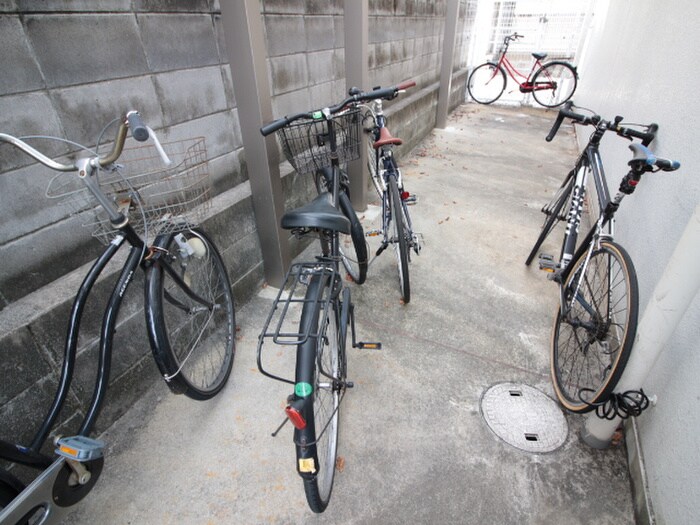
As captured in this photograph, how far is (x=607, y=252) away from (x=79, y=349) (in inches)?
108

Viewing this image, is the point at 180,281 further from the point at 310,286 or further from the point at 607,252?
the point at 607,252

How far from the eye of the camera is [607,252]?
1.97m

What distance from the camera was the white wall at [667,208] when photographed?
1422 millimetres

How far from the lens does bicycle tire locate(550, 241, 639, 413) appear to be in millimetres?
1783

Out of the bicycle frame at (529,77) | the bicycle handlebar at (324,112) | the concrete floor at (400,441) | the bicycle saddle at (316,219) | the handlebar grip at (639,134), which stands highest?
the bicycle handlebar at (324,112)

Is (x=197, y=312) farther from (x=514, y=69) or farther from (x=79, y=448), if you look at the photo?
(x=514, y=69)

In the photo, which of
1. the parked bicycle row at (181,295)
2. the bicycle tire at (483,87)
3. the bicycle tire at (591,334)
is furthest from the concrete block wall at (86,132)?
the bicycle tire at (483,87)

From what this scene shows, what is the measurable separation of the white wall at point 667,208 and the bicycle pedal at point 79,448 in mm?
2237

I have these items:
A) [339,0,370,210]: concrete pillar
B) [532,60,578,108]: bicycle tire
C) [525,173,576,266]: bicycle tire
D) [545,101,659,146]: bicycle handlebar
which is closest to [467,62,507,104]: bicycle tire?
[532,60,578,108]: bicycle tire

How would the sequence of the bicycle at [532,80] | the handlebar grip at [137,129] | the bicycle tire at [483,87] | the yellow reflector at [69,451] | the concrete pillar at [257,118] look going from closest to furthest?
the handlebar grip at [137,129] → the yellow reflector at [69,451] → the concrete pillar at [257,118] → the bicycle at [532,80] → the bicycle tire at [483,87]

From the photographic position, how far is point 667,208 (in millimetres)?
2018

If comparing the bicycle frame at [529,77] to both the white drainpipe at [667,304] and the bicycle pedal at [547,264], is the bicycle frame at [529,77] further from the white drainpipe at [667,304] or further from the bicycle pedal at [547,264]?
the white drainpipe at [667,304]

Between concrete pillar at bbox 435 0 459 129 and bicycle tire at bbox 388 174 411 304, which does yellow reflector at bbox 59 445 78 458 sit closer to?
bicycle tire at bbox 388 174 411 304

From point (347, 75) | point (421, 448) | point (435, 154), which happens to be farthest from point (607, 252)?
point (435, 154)
